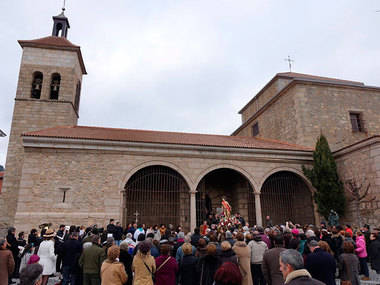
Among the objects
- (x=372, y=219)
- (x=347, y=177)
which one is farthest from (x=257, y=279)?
(x=347, y=177)

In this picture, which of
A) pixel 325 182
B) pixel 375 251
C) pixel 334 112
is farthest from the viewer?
pixel 334 112

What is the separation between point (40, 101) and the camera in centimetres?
1930

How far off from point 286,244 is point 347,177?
10.4m

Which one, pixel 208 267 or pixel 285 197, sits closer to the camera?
pixel 208 267

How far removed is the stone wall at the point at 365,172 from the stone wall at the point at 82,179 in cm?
660

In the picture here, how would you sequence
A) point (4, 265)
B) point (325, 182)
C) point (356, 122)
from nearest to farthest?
point (4, 265), point (325, 182), point (356, 122)

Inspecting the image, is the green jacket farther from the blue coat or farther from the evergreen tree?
the evergreen tree

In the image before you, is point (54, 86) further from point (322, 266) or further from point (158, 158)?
point (322, 266)

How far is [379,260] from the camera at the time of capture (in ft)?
25.2

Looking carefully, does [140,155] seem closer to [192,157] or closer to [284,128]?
[192,157]

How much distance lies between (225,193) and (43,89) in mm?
14445

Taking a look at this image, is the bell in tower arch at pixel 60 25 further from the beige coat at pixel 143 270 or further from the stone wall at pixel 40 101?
the beige coat at pixel 143 270

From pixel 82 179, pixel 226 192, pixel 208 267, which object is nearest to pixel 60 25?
pixel 82 179

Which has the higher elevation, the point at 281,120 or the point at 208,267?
the point at 281,120
